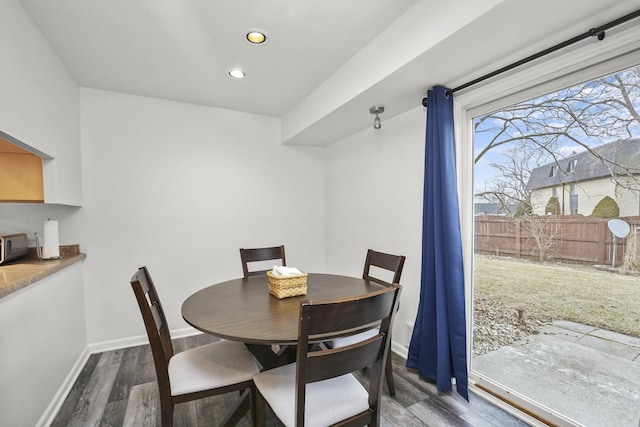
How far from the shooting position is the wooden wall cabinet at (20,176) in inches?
81.0

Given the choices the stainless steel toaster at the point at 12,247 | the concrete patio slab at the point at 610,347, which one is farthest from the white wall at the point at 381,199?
the stainless steel toaster at the point at 12,247

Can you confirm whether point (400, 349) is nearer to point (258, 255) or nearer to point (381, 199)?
point (381, 199)

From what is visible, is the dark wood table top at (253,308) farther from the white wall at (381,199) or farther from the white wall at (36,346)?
the white wall at (36,346)

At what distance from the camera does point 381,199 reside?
9.74 ft

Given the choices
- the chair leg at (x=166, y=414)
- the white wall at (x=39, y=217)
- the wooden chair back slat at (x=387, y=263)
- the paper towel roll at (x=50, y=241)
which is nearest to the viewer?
the chair leg at (x=166, y=414)

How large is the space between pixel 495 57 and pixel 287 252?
112 inches

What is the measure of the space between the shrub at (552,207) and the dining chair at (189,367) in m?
1.92

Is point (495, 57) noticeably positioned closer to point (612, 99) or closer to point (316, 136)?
point (612, 99)

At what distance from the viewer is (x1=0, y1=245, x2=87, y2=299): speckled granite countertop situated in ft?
4.98

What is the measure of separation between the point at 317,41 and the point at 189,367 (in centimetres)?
218

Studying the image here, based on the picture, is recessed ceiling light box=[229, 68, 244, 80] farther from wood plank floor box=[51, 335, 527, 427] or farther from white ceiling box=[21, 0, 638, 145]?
wood plank floor box=[51, 335, 527, 427]

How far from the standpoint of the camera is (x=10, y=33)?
1.59m

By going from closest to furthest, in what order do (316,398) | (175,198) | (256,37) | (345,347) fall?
(345,347)
(316,398)
(256,37)
(175,198)

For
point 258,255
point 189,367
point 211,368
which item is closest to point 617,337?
point 211,368
